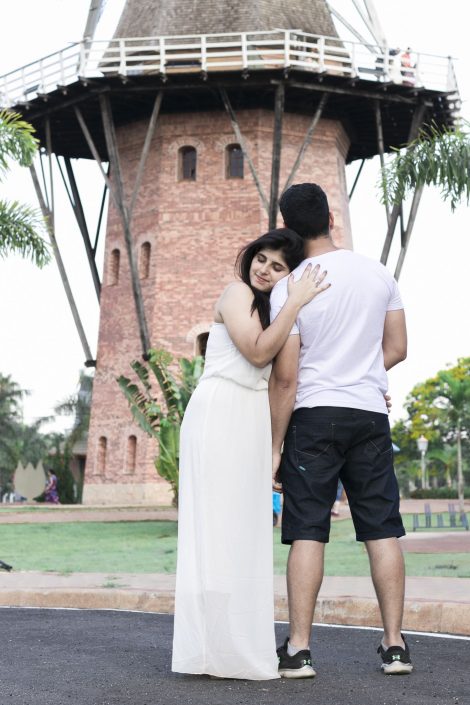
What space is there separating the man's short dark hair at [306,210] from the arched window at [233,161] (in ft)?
82.9

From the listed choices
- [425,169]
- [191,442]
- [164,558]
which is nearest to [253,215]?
[425,169]

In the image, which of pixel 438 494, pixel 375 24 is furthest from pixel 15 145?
pixel 438 494

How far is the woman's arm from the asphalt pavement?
1.28 m

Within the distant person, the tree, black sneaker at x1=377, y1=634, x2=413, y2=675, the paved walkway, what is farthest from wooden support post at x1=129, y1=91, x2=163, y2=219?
the tree

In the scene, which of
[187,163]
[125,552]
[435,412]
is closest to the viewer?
[125,552]

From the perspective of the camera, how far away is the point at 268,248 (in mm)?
4758

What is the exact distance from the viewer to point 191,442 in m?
4.60

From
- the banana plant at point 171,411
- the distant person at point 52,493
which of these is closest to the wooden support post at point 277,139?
the banana plant at point 171,411

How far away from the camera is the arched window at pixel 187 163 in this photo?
30.0 metres

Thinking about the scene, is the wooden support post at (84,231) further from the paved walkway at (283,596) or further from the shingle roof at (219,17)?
the paved walkway at (283,596)

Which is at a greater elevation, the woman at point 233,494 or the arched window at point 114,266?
the arched window at point 114,266

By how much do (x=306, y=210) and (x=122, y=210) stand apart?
23.6m

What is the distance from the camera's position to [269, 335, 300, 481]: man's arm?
457 cm

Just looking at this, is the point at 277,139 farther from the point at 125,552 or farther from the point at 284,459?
the point at 284,459
